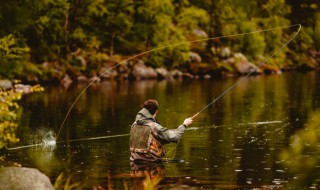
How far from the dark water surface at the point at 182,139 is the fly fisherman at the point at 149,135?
0.30 metres

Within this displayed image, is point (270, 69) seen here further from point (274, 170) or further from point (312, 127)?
point (312, 127)

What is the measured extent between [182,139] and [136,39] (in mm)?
43449

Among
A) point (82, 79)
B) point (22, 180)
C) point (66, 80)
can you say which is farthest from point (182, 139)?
point (82, 79)

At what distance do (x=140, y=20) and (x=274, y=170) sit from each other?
160ft

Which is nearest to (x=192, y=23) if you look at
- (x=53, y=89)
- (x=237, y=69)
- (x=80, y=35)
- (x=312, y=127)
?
(x=237, y=69)

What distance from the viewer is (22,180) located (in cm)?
837

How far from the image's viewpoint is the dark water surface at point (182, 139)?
1277 cm

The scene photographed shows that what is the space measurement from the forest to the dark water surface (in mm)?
11385

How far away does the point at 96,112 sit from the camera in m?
28.0

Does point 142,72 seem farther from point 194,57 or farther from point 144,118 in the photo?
point 144,118

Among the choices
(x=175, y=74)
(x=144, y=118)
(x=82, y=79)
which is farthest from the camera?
(x=175, y=74)

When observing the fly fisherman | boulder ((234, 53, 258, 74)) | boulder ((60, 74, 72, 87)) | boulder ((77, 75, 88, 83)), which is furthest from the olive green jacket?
boulder ((234, 53, 258, 74))

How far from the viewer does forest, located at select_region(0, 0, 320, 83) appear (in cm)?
5097

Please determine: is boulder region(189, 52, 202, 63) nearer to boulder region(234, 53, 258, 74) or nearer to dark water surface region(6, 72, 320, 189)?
boulder region(234, 53, 258, 74)
